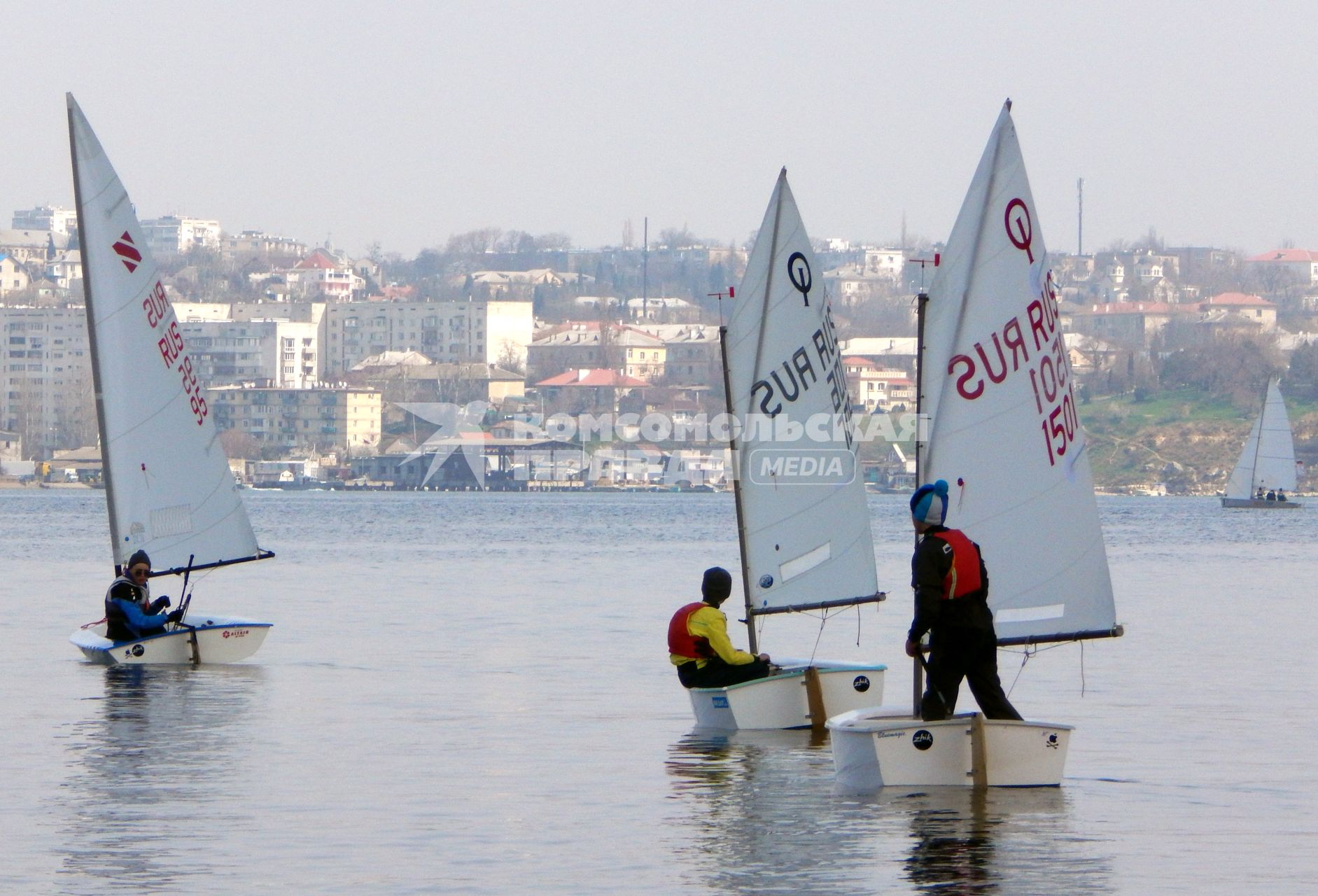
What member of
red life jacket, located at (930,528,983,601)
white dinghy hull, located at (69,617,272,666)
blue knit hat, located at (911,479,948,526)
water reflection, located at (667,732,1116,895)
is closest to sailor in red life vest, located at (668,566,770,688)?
water reflection, located at (667,732,1116,895)

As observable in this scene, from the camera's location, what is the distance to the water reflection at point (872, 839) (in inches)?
480

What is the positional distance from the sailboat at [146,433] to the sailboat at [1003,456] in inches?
481

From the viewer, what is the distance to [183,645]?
25203mm

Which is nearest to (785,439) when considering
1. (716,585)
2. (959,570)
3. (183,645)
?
(716,585)

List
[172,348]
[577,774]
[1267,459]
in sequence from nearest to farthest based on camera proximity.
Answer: [577,774]
[172,348]
[1267,459]

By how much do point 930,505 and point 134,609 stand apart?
1291 cm

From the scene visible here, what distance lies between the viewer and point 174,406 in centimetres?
2675

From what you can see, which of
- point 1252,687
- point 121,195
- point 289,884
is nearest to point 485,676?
point 121,195

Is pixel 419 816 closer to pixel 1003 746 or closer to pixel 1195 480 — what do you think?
pixel 1003 746

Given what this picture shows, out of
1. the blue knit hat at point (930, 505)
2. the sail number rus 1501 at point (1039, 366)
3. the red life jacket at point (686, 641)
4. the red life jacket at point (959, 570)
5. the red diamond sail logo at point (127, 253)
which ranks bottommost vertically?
the red life jacket at point (686, 641)

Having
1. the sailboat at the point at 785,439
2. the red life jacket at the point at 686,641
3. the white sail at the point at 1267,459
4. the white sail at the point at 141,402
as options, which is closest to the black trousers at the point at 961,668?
the red life jacket at the point at 686,641

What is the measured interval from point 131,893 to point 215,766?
551cm

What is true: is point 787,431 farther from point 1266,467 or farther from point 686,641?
point 1266,467
